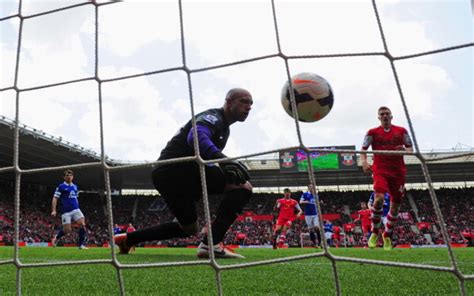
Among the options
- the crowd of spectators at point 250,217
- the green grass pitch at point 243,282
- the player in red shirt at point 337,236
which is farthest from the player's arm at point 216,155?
the crowd of spectators at point 250,217

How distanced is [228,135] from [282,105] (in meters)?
0.47

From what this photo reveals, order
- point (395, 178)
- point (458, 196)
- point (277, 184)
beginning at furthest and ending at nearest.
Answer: point (277, 184), point (458, 196), point (395, 178)

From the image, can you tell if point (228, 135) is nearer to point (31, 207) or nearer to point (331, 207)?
point (31, 207)

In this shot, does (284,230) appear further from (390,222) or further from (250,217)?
(250,217)

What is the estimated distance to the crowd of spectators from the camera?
20.0 metres

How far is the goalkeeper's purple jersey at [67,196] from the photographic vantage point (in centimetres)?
718

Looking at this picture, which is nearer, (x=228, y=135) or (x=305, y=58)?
(x=305, y=58)

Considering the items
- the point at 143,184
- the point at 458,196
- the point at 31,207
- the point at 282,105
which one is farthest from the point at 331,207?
the point at 282,105

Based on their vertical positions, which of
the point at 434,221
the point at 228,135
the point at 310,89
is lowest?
the point at 434,221

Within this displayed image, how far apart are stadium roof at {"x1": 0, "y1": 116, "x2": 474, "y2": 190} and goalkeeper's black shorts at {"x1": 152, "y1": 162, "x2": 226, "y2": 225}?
1163 cm

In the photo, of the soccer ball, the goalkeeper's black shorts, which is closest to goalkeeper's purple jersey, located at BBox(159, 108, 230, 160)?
the goalkeeper's black shorts

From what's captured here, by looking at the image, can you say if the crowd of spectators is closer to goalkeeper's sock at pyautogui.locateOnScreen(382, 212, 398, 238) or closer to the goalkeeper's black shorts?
goalkeeper's sock at pyautogui.locateOnScreen(382, 212, 398, 238)

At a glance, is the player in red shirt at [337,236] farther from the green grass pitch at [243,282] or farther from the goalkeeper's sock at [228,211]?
the green grass pitch at [243,282]

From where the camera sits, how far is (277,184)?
89.2ft
